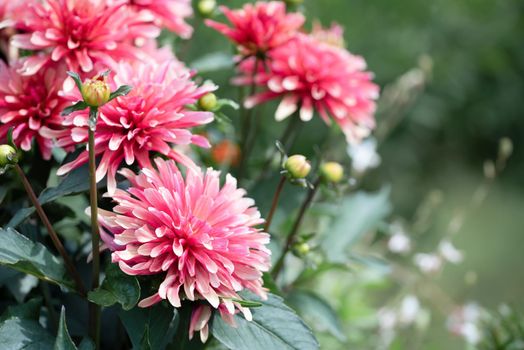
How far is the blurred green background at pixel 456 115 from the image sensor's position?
2.32 metres

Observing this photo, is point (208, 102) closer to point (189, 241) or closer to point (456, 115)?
point (189, 241)

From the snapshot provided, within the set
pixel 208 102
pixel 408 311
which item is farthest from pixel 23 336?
pixel 408 311

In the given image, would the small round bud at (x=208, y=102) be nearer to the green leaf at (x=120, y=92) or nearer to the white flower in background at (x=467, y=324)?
the green leaf at (x=120, y=92)

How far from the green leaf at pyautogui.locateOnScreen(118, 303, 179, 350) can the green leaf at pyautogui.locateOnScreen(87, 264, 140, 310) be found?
0.03 meters

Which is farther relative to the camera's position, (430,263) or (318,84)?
(430,263)

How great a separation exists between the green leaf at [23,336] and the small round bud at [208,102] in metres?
0.26

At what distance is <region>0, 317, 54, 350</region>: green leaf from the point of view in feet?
1.94

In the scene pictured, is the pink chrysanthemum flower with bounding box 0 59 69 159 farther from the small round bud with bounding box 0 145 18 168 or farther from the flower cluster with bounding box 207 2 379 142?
the flower cluster with bounding box 207 2 379 142

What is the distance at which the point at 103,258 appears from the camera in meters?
0.78

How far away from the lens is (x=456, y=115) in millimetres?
2959

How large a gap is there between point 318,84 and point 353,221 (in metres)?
0.30

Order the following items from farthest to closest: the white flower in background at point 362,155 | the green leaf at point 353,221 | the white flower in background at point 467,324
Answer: the white flower in background at point 362,155
the white flower in background at point 467,324
the green leaf at point 353,221

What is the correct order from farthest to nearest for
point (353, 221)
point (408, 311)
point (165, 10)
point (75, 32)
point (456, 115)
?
point (456, 115) < point (408, 311) < point (353, 221) < point (165, 10) < point (75, 32)

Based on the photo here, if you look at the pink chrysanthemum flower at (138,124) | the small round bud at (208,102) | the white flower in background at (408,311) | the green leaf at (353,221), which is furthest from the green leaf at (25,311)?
the white flower in background at (408,311)
